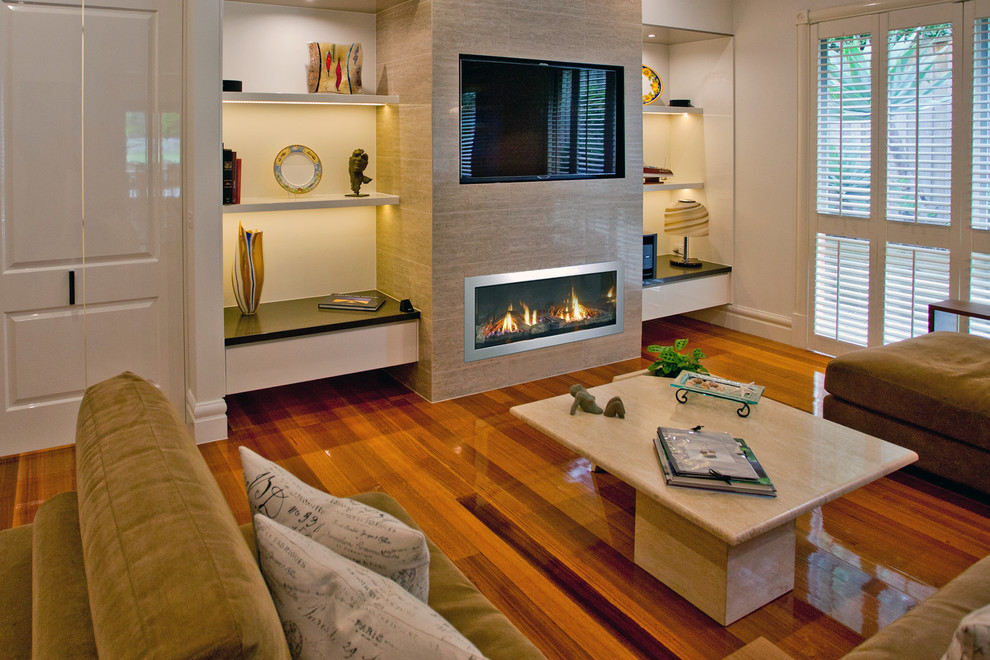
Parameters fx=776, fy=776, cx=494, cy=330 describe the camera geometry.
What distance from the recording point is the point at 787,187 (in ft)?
16.6

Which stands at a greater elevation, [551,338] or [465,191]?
[465,191]

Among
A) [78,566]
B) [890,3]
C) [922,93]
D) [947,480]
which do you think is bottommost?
[947,480]

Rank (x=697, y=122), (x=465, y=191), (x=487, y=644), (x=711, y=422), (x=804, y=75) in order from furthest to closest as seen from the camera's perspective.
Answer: (x=697, y=122) < (x=804, y=75) < (x=465, y=191) < (x=711, y=422) < (x=487, y=644)

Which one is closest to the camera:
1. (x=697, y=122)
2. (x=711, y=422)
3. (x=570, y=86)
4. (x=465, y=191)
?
(x=711, y=422)

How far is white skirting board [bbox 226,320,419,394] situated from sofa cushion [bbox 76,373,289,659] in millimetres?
2239

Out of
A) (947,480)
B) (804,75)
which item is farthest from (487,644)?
(804,75)

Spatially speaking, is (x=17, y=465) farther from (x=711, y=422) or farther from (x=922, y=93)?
(x=922, y=93)

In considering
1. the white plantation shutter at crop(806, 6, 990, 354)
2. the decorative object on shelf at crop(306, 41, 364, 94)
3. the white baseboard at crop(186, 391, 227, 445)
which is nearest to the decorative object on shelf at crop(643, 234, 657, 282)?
the white plantation shutter at crop(806, 6, 990, 354)

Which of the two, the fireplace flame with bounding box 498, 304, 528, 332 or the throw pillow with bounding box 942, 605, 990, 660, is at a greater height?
the fireplace flame with bounding box 498, 304, 528, 332

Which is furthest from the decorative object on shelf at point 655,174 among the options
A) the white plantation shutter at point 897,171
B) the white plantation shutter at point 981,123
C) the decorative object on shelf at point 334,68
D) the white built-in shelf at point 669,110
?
the decorative object on shelf at point 334,68

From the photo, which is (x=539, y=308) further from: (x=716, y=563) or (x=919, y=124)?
(x=716, y=563)

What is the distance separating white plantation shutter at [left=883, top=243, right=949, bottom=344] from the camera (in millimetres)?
4277

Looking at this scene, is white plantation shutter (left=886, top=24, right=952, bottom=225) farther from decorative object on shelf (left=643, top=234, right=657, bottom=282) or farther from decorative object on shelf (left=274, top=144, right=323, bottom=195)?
decorative object on shelf (left=274, top=144, right=323, bottom=195)

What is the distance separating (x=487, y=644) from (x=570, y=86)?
357cm
